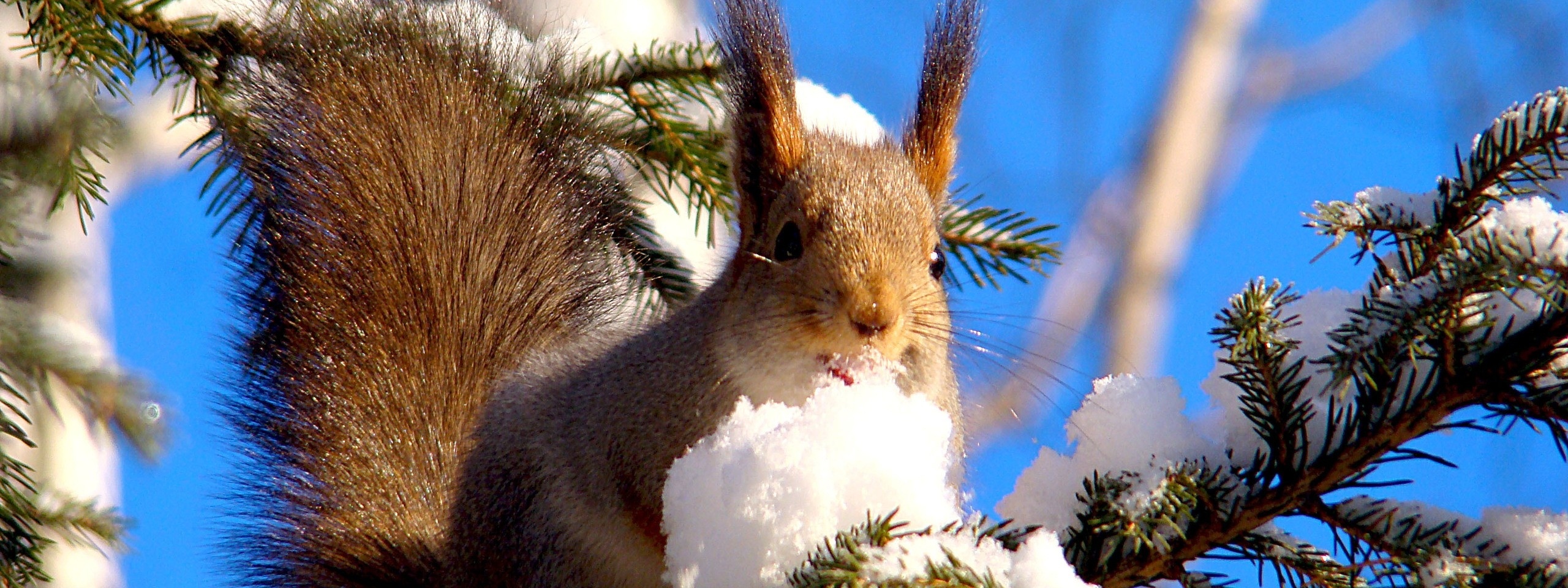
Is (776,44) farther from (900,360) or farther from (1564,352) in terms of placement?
(1564,352)

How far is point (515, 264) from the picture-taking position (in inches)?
63.6

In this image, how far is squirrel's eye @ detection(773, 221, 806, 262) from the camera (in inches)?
50.6

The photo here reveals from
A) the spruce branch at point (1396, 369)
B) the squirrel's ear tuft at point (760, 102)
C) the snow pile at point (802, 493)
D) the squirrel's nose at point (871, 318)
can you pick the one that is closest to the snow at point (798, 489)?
the snow pile at point (802, 493)

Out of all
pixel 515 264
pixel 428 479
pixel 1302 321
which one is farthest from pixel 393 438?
pixel 1302 321

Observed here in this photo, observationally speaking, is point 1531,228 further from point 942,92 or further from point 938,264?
point 942,92

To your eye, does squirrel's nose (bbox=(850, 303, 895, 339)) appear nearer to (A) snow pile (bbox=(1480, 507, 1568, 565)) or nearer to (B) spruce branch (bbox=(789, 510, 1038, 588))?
(B) spruce branch (bbox=(789, 510, 1038, 588))

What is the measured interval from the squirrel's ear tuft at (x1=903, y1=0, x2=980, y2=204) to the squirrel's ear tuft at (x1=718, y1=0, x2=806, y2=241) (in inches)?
6.5

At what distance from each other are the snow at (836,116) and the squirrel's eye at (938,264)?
211mm

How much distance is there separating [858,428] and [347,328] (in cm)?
91

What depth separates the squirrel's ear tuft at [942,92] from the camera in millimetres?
1396

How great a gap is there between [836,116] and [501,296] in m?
0.54

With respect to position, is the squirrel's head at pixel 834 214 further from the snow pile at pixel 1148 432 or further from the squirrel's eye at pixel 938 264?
the snow pile at pixel 1148 432

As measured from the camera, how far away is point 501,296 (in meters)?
1.61

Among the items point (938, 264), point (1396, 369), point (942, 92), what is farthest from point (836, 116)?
point (1396, 369)
